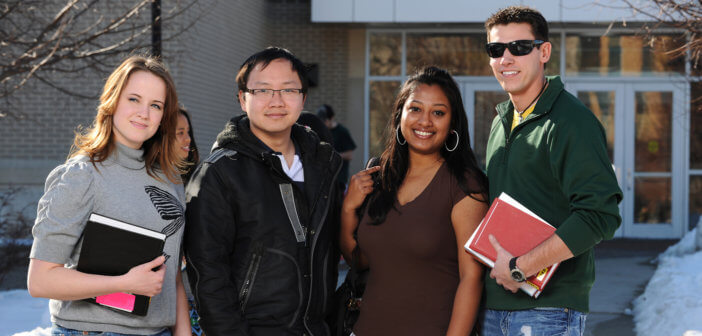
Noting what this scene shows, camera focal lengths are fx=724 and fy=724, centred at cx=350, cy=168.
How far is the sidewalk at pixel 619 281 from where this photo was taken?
6.89 m

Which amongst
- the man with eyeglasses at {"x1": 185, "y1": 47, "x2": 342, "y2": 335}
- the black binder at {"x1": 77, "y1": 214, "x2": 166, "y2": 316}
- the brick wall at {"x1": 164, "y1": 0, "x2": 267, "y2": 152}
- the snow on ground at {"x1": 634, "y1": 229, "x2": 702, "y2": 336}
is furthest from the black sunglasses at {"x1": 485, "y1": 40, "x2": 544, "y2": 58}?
the brick wall at {"x1": 164, "y1": 0, "x2": 267, "y2": 152}

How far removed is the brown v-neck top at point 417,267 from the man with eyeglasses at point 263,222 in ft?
0.76

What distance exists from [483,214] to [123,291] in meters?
1.44

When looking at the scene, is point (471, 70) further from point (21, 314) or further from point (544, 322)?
point (544, 322)

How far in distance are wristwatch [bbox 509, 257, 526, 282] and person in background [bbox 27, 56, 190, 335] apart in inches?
49.6

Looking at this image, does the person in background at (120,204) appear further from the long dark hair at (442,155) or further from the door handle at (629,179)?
the door handle at (629,179)

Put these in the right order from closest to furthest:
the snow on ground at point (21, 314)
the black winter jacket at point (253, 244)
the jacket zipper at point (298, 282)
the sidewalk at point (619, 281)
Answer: the black winter jacket at point (253, 244), the jacket zipper at point (298, 282), the snow on ground at point (21, 314), the sidewalk at point (619, 281)

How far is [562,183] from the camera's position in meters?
2.74

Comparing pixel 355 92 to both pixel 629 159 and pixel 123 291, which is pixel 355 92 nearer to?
pixel 629 159

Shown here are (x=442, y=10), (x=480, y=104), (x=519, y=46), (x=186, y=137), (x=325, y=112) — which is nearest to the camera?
(x=519, y=46)

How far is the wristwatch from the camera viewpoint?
2699 mm

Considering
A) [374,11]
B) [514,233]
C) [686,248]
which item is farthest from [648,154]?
[514,233]

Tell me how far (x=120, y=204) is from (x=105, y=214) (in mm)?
63

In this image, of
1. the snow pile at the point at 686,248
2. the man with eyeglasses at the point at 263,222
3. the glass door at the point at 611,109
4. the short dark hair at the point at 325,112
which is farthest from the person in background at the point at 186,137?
the glass door at the point at 611,109
